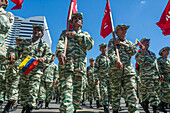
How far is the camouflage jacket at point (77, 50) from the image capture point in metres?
2.76

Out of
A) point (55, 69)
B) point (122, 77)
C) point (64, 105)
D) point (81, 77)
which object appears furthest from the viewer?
point (55, 69)

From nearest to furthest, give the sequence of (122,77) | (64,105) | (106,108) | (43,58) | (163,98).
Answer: (64,105) < (122,77) < (43,58) < (106,108) < (163,98)

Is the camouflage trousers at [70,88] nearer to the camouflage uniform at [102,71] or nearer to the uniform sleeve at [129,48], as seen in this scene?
the uniform sleeve at [129,48]

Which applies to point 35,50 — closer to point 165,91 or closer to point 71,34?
point 71,34

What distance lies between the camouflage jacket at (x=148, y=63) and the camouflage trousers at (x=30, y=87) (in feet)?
11.3

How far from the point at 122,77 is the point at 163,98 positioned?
262 centimetres

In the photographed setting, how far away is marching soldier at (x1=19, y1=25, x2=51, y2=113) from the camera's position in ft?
11.0

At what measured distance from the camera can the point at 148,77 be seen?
449cm

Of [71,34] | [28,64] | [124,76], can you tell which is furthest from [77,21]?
[124,76]

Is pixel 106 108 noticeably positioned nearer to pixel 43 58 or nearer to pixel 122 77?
pixel 122 77

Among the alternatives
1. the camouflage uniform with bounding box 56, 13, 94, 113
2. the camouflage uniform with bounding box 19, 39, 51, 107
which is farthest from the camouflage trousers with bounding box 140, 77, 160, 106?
the camouflage uniform with bounding box 19, 39, 51, 107

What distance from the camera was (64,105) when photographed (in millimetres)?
2330

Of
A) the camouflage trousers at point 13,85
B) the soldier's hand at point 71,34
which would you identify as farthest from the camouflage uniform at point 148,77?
the camouflage trousers at point 13,85

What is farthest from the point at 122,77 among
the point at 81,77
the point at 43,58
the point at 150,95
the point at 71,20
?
the point at 43,58
